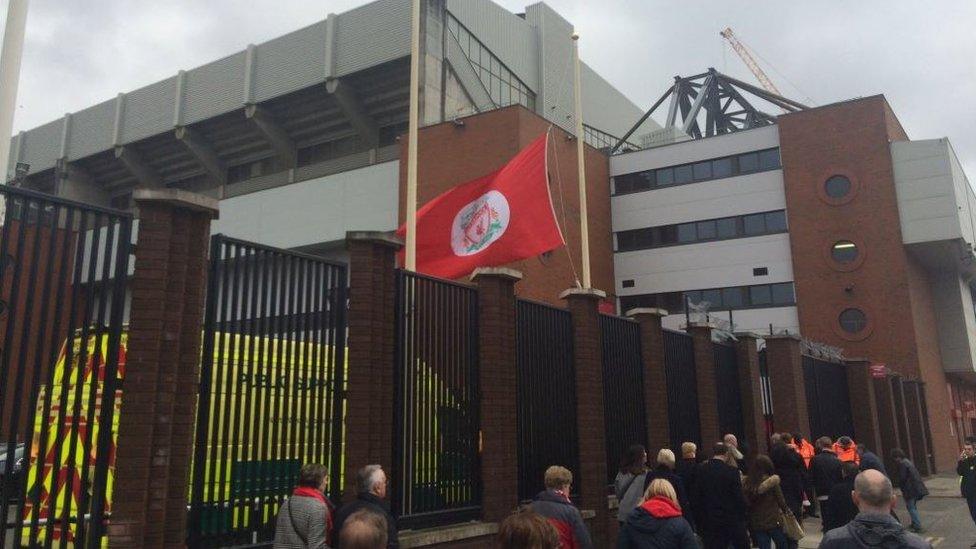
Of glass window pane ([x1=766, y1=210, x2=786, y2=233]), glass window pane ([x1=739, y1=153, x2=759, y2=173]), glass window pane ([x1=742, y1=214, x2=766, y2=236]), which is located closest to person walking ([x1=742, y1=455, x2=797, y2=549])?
glass window pane ([x1=766, y1=210, x2=786, y2=233])

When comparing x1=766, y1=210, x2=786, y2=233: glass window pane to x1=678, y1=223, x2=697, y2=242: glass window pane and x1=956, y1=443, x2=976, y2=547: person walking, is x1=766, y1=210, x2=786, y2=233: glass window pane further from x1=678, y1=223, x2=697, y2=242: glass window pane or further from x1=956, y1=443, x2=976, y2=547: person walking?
x1=956, y1=443, x2=976, y2=547: person walking

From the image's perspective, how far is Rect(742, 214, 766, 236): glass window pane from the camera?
1430 inches

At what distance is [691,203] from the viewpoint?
Result: 3778 cm

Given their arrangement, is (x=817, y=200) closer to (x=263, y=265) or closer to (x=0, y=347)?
(x=263, y=265)

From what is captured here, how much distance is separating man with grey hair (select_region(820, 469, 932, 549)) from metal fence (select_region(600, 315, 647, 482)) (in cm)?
812

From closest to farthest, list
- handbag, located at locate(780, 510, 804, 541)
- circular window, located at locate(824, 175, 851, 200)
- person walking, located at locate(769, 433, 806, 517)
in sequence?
handbag, located at locate(780, 510, 804, 541)
person walking, located at locate(769, 433, 806, 517)
circular window, located at locate(824, 175, 851, 200)

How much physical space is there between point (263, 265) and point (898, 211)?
3232 centimetres

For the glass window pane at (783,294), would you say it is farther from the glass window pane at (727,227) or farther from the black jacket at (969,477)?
the black jacket at (969,477)

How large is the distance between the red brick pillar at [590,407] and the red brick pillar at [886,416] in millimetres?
17948

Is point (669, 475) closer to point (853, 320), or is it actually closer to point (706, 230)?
point (853, 320)

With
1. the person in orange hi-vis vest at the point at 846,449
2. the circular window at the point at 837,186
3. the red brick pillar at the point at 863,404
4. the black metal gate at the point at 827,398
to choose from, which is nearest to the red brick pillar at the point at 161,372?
the person in orange hi-vis vest at the point at 846,449

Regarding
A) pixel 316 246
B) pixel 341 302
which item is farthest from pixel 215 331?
pixel 316 246

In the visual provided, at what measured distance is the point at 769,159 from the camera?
36.7 m

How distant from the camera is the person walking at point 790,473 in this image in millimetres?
11508
